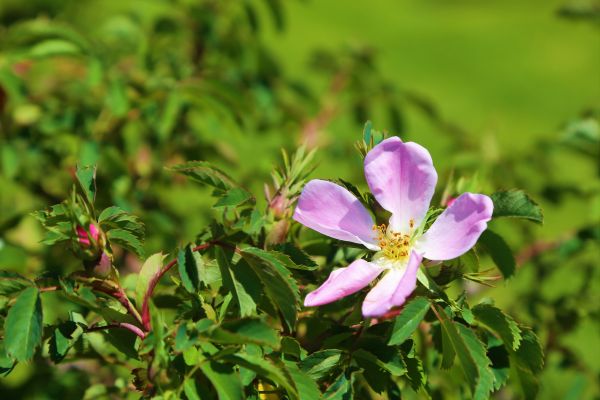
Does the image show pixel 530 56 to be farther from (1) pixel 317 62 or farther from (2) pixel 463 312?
(2) pixel 463 312

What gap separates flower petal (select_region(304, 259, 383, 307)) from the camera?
0.71 meters

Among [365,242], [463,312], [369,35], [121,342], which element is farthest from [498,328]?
[369,35]

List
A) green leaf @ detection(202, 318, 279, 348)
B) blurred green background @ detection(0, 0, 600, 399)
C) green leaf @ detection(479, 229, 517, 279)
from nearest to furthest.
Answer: green leaf @ detection(202, 318, 279, 348)
green leaf @ detection(479, 229, 517, 279)
blurred green background @ detection(0, 0, 600, 399)

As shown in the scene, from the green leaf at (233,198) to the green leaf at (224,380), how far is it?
0.16 metres

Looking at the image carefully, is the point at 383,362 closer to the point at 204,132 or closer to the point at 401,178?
the point at 401,178

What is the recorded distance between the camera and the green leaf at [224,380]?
2.15 ft

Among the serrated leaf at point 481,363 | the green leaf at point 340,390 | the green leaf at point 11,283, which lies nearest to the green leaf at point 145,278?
the green leaf at point 11,283

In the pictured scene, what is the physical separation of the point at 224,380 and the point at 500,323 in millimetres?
281

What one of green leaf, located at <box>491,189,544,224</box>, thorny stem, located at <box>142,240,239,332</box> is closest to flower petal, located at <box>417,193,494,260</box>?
green leaf, located at <box>491,189,544,224</box>

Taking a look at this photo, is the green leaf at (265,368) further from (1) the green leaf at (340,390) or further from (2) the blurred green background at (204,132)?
(2) the blurred green background at (204,132)

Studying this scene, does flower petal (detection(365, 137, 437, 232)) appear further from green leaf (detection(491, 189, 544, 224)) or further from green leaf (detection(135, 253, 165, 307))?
green leaf (detection(135, 253, 165, 307))

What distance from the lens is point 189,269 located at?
0.72 meters

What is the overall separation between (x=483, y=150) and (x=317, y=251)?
34.6 inches

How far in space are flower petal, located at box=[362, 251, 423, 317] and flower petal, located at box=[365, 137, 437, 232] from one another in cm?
9
